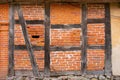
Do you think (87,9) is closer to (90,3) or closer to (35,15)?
(90,3)

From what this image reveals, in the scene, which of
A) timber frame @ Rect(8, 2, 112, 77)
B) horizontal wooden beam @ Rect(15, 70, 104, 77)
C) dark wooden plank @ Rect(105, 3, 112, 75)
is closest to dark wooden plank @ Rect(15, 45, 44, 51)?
timber frame @ Rect(8, 2, 112, 77)

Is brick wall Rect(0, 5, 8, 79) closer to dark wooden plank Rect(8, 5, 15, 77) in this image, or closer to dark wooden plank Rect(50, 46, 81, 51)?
dark wooden plank Rect(8, 5, 15, 77)

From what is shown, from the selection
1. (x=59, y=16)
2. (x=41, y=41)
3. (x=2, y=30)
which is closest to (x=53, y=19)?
(x=59, y=16)

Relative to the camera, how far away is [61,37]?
8367 millimetres

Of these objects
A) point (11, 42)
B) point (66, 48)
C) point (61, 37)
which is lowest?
point (66, 48)

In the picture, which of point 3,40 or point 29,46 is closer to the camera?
point 29,46

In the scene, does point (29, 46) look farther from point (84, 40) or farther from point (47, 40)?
point (84, 40)

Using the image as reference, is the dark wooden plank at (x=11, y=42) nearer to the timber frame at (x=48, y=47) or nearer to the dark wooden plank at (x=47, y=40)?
the timber frame at (x=48, y=47)

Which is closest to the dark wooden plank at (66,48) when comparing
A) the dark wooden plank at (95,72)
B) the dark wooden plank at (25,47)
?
the dark wooden plank at (25,47)

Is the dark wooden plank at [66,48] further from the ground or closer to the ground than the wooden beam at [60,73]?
further from the ground

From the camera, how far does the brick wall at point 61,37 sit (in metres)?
8.32

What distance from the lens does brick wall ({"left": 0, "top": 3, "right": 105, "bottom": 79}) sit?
328 inches

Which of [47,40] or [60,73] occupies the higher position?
[47,40]

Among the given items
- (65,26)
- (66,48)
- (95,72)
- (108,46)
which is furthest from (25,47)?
(108,46)
